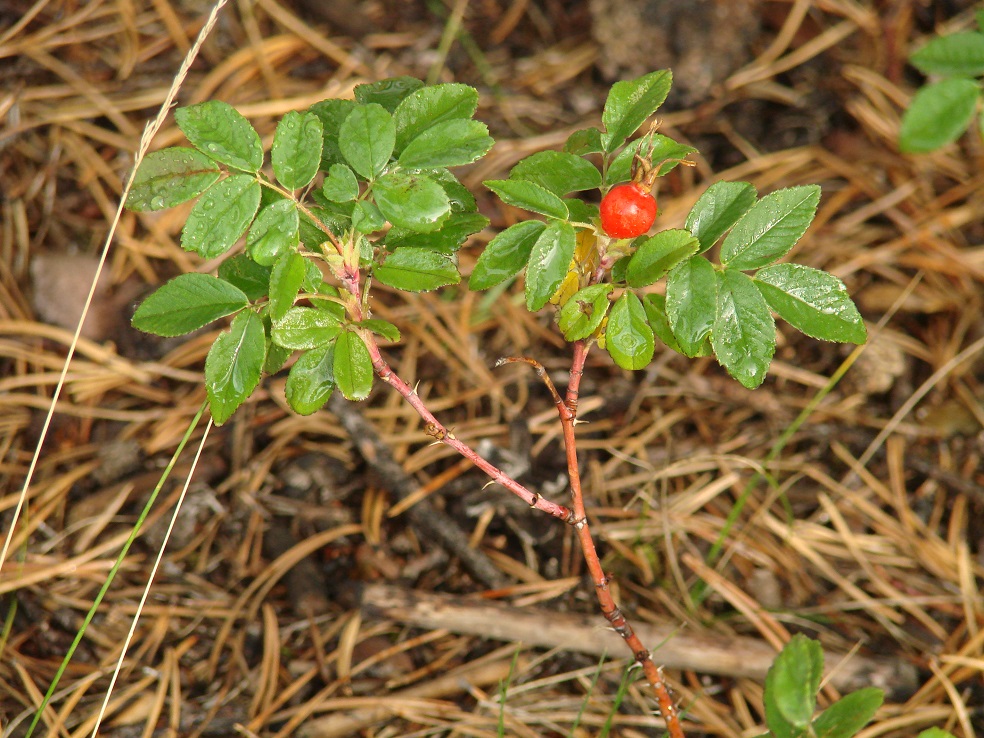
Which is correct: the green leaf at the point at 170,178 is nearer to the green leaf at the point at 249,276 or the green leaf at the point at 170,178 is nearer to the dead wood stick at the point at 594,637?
the green leaf at the point at 249,276

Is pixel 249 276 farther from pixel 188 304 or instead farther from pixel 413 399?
pixel 413 399

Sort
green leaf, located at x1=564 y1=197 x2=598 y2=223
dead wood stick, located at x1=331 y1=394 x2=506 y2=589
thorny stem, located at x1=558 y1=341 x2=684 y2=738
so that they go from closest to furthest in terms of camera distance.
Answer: green leaf, located at x1=564 y1=197 x2=598 y2=223 < thorny stem, located at x1=558 y1=341 x2=684 y2=738 < dead wood stick, located at x1=331 y1=394 x2=506 y2=589

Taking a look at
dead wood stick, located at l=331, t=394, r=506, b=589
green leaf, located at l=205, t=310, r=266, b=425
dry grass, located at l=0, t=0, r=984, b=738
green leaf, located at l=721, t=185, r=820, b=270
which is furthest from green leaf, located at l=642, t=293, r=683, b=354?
dead wood stick, located at l=331, t=394, r=506, b=589

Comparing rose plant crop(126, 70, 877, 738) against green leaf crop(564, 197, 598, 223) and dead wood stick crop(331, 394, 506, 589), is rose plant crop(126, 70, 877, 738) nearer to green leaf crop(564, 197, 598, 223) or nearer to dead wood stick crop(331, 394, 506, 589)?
green leaf crop(564, 197, 598, 223)

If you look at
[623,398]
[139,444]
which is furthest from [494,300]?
[139,444]

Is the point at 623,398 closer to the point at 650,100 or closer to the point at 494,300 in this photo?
the point at 494,300

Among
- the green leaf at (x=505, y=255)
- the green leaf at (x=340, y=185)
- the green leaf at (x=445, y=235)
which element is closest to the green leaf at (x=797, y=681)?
the green leaf at (x=505, y=255)
